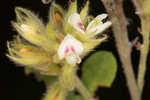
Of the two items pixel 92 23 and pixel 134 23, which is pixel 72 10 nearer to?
pixel 92 23

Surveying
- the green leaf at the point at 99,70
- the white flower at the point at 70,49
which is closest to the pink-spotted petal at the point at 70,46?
the white flower at the point at 70,49

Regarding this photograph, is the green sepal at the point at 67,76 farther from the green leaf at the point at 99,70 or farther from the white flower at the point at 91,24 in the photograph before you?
the green leaf at the point at 99,70

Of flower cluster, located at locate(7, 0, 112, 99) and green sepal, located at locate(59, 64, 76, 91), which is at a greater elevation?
flower cluster, located at locate(7, 0, 112, 99)

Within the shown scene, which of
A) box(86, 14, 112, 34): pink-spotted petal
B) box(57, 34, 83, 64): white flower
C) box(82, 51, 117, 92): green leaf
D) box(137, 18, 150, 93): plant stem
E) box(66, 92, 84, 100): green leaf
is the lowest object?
box(66, 92, 84, 100): green leaf

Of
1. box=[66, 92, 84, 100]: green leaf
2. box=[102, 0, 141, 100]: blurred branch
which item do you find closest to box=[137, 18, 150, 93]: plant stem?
box=[102, 0, 141, 100]: blurred branch

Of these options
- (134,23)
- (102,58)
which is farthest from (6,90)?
(134,23)

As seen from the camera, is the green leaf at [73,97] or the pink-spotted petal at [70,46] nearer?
A: the pink-spotted petal at [70,46]

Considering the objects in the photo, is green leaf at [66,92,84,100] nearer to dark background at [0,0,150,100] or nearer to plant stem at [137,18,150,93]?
dark background at [0,0,150,100]
